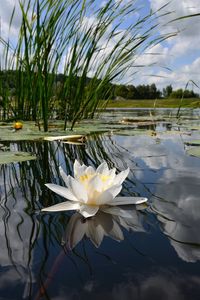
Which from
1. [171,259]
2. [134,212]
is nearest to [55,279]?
[171,259]

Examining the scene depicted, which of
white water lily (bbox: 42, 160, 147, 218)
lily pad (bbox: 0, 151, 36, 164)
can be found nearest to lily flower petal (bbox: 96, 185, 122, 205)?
white water lily (bbox: 42, 160, 147, 218)

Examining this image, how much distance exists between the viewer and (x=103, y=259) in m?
0.45

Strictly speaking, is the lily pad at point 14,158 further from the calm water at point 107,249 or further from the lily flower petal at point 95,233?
the lily flower petal at point 95,233

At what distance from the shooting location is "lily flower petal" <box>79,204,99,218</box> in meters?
0.61

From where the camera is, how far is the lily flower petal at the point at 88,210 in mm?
614

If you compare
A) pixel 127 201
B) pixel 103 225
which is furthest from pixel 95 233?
pixel 127 201

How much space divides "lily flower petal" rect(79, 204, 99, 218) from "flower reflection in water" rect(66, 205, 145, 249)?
10mm

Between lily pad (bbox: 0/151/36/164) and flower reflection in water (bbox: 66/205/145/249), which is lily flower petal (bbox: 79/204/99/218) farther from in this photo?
lily pad (bbox: 0/151/36/164)

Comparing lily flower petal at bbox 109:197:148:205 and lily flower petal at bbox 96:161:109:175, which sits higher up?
lily flower petal at bbox 96:161:109:175

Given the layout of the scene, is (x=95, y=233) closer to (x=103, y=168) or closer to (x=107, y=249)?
(x=107, y=249)

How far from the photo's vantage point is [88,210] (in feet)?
2.11

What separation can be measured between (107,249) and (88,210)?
16 cm

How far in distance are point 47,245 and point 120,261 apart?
123mm

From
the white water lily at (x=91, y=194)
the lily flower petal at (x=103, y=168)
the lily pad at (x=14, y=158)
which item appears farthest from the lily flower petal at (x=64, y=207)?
the lily pad at (x=14, y=158)
